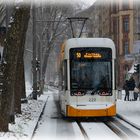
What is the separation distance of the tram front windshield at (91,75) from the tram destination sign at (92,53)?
7.9 inches

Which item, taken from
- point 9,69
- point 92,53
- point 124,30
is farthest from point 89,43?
point 124,30

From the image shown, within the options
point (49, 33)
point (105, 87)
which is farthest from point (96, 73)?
point (49, 33)

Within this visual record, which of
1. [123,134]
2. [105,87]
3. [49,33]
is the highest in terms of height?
[49,33]

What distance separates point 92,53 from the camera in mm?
23531

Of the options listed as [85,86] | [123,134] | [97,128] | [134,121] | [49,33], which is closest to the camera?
[123,134]

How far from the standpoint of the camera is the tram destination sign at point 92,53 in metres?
23.5

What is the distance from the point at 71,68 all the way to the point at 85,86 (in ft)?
2.99

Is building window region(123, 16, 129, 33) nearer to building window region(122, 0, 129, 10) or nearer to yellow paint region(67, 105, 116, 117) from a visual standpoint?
building window region(122, 0, 129, 10)

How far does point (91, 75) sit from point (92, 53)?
89 cm

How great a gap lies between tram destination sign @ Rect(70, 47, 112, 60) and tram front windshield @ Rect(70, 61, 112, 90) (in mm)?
201

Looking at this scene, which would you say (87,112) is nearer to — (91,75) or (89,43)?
(91,75)

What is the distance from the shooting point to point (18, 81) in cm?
2311

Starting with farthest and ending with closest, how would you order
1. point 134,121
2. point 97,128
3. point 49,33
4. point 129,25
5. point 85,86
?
1. point 129,25
2. point 49,33
3. point 85,86
4. point 134,121
5. point 97,128

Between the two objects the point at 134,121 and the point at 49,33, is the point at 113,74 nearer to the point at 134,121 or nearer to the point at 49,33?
the point at 134,121
